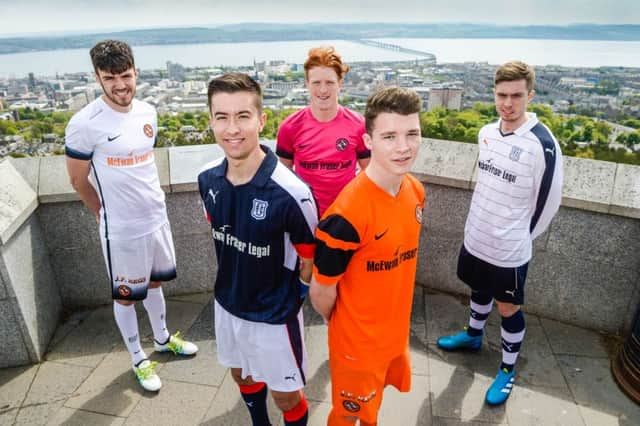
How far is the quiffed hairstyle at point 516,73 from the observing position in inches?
109

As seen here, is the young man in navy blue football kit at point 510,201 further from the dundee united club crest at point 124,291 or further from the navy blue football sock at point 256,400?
the dundee united club crest at point 124,291

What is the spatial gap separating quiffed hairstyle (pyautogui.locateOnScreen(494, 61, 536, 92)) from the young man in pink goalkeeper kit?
3.88 ft

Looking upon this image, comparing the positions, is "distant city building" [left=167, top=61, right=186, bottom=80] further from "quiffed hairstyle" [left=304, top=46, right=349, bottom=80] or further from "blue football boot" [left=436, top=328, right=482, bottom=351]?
"blue football boot" [left=436, top=328, right=482, bottom=351]

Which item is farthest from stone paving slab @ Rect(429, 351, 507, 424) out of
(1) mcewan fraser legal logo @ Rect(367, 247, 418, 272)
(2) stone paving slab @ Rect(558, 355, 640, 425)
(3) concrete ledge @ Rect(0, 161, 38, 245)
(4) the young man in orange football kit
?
(3) concrete ledge @ Rect(0, 161, 38, 245)

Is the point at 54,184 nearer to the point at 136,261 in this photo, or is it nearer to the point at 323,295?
the point at 136,261

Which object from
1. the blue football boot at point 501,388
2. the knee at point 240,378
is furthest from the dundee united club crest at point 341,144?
the blue football boot at point 501,388

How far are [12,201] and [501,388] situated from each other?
14.5 feet

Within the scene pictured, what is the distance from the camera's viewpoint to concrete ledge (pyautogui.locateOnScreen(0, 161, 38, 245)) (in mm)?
3393

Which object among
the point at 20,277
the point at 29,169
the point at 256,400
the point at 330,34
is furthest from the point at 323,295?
the point at 330,34

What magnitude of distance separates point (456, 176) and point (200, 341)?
3031mm

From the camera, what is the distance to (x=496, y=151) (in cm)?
300

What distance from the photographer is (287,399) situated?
97.0 inches

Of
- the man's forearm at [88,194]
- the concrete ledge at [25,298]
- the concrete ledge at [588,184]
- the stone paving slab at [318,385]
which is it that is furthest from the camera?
the concrete ledge at [588,184]

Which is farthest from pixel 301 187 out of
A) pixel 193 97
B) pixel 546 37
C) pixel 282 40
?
pixel 282 40
